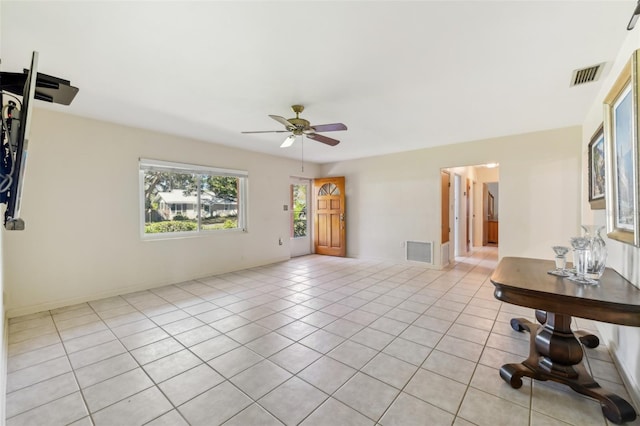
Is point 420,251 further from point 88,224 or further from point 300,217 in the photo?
point 88,224

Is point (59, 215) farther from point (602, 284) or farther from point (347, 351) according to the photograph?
point (602, 284)

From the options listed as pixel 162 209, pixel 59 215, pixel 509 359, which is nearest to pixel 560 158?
pixel 509 359

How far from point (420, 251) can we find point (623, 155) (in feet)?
13.3

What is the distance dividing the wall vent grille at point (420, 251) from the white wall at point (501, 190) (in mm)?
112

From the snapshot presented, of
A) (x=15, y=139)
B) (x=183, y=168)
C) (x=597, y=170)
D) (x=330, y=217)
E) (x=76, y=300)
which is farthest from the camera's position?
(x=330, y=217)

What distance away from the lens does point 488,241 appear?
29.4 ft

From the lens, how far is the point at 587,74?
A: 2.47 meters

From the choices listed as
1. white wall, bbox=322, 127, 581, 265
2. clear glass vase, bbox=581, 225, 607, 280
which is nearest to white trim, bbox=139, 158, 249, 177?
white wall, bbox=322, 127, 581, 265

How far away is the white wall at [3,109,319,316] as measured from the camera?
10.6ft

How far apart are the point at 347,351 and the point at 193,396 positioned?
123cm

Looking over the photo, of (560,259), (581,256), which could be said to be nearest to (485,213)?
(560,259)

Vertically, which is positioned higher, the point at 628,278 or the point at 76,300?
the point at 628,278

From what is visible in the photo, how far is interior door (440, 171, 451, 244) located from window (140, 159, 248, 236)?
13.4 feet

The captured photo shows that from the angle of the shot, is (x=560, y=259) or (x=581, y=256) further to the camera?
(x=560, y=259)
